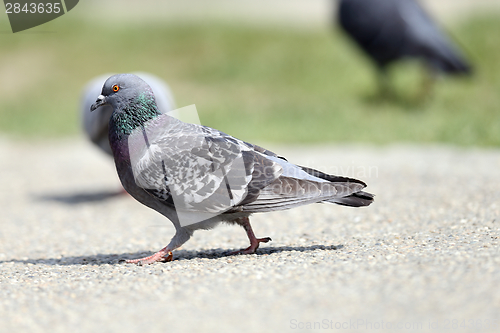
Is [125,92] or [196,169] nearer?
[196,169]

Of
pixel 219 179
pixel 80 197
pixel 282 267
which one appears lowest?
pixel 80 197

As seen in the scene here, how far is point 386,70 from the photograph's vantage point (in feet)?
45.5

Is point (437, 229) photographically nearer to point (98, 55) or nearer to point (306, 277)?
point (306, 277)

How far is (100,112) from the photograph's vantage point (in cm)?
723

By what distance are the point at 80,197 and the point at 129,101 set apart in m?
4.24

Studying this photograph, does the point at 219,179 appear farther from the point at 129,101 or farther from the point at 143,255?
the point at 143,255

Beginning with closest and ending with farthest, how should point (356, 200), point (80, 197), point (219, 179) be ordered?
point (219, 179) < point (356, 200) < point (80, 197)

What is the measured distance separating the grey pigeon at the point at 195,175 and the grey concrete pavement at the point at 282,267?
0.38 m

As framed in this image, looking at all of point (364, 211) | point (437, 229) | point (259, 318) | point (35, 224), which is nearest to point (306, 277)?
point (259, 318)

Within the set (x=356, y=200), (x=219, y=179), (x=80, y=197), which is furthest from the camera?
(x=80, y=197)

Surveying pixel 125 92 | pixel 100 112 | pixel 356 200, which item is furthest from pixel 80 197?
pixel 356 200

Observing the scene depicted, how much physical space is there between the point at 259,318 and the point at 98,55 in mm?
18097

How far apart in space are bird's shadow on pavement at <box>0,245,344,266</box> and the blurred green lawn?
5.76m

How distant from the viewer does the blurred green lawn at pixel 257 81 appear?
446 inches
